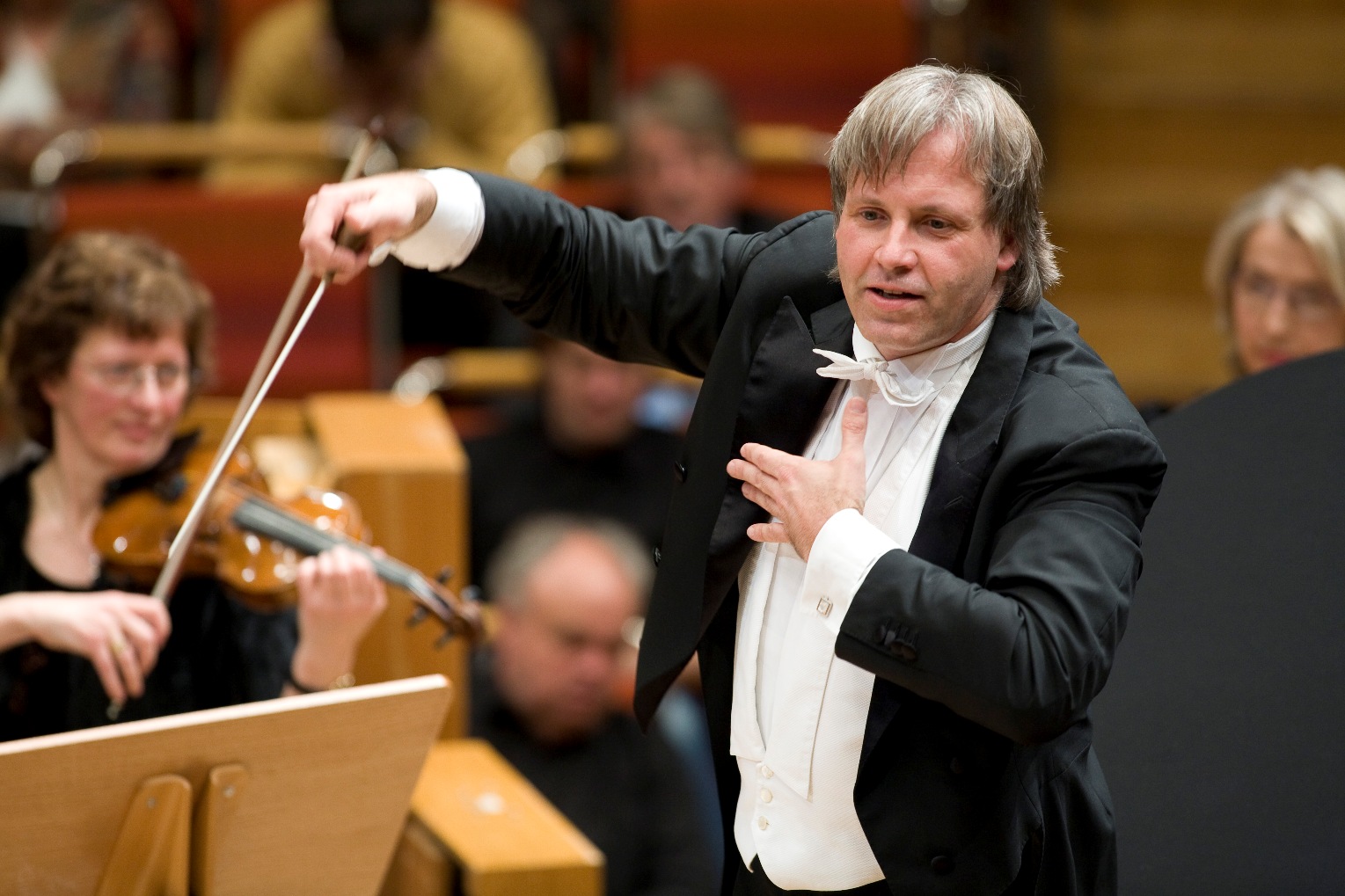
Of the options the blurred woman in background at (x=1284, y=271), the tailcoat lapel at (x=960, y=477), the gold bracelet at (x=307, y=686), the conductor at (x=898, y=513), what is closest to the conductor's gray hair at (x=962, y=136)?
the conductor at (x=898, y=513)

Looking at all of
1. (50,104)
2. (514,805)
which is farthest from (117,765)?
(50,104)

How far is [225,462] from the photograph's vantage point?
5.55 ft

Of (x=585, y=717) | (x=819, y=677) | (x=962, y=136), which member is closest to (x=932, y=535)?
(x=819, y=677)

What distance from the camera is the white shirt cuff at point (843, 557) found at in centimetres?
135

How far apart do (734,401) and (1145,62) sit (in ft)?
11.1

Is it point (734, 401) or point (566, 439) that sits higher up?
point (734, 401)

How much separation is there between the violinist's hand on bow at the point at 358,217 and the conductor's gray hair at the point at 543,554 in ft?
4.74

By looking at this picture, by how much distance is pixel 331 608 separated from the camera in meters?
2.06

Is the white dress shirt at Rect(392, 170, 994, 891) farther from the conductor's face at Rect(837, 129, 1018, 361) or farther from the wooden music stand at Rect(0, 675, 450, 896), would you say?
the wooden music stand at Rect(0, 675, 450, 896)

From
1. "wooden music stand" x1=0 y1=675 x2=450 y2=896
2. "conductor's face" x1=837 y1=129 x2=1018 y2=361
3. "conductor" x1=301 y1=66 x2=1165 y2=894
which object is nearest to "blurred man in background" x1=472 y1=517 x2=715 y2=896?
Result: "wooden music stand" x1=0 y1=675 x2=450 y2=896

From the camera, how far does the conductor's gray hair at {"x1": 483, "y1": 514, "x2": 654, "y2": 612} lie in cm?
299

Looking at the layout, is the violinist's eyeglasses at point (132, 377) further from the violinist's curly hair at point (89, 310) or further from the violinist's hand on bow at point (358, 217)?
the violinist's hand on bow at point (358, 217)

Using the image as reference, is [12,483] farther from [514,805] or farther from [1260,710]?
[1260,710]

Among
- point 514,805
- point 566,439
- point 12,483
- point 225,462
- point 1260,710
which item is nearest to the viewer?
point 225,462
